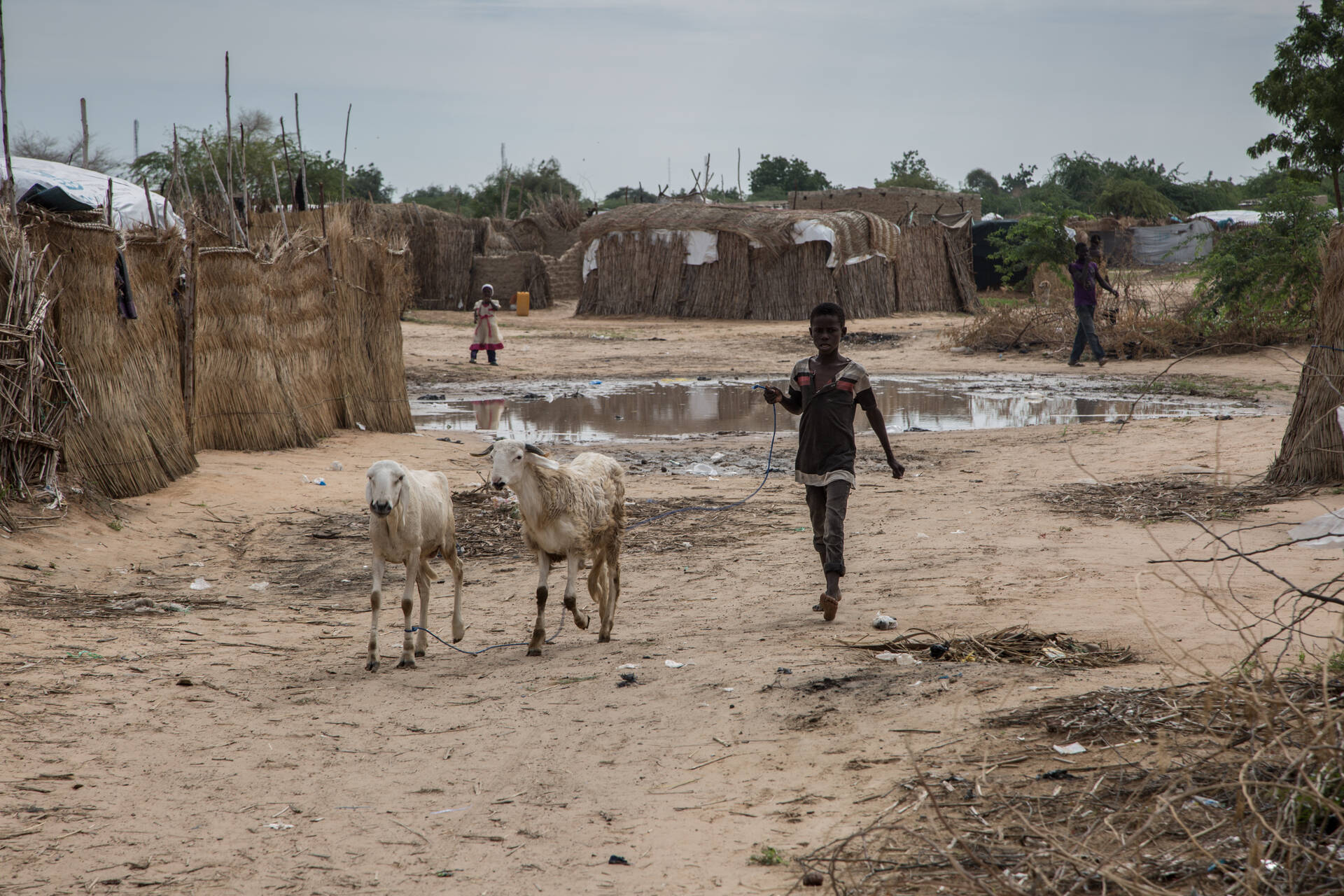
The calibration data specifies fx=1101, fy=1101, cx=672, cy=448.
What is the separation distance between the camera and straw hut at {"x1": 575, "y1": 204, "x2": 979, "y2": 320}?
30.3 metres

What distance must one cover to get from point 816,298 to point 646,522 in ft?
73.2

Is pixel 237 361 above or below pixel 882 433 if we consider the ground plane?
above

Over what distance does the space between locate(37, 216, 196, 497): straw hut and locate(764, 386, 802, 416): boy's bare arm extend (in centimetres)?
570

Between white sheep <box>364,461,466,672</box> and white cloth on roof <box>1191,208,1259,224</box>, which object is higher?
white cloth on roof <box>1191,208,1259,224</box>

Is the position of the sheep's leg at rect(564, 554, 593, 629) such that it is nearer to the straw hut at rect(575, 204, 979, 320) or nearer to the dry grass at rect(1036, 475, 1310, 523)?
the dry grass at rect(1036, 475, 1310, 523)

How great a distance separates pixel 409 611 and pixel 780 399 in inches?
93.8

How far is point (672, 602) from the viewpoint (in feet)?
23.2

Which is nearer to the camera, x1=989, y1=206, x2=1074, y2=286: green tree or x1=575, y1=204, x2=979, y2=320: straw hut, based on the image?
x1=989, y1=206, x2=1074, y2=286: green tree

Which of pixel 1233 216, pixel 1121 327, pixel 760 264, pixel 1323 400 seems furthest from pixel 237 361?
pixel 1233 216

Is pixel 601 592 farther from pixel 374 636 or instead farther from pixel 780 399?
pixel 780 399

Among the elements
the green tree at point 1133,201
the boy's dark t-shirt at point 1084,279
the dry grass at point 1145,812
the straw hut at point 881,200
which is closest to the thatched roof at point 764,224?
the straw hut at point 881,200

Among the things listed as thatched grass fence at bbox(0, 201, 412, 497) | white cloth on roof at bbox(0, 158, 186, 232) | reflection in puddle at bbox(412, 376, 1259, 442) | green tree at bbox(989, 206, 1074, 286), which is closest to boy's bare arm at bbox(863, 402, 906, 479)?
thatched grass fence at bbox(0, 201, 412, 497)

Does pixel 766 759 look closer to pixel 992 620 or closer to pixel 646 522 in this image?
pixel 992 620

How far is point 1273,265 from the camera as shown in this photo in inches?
696
